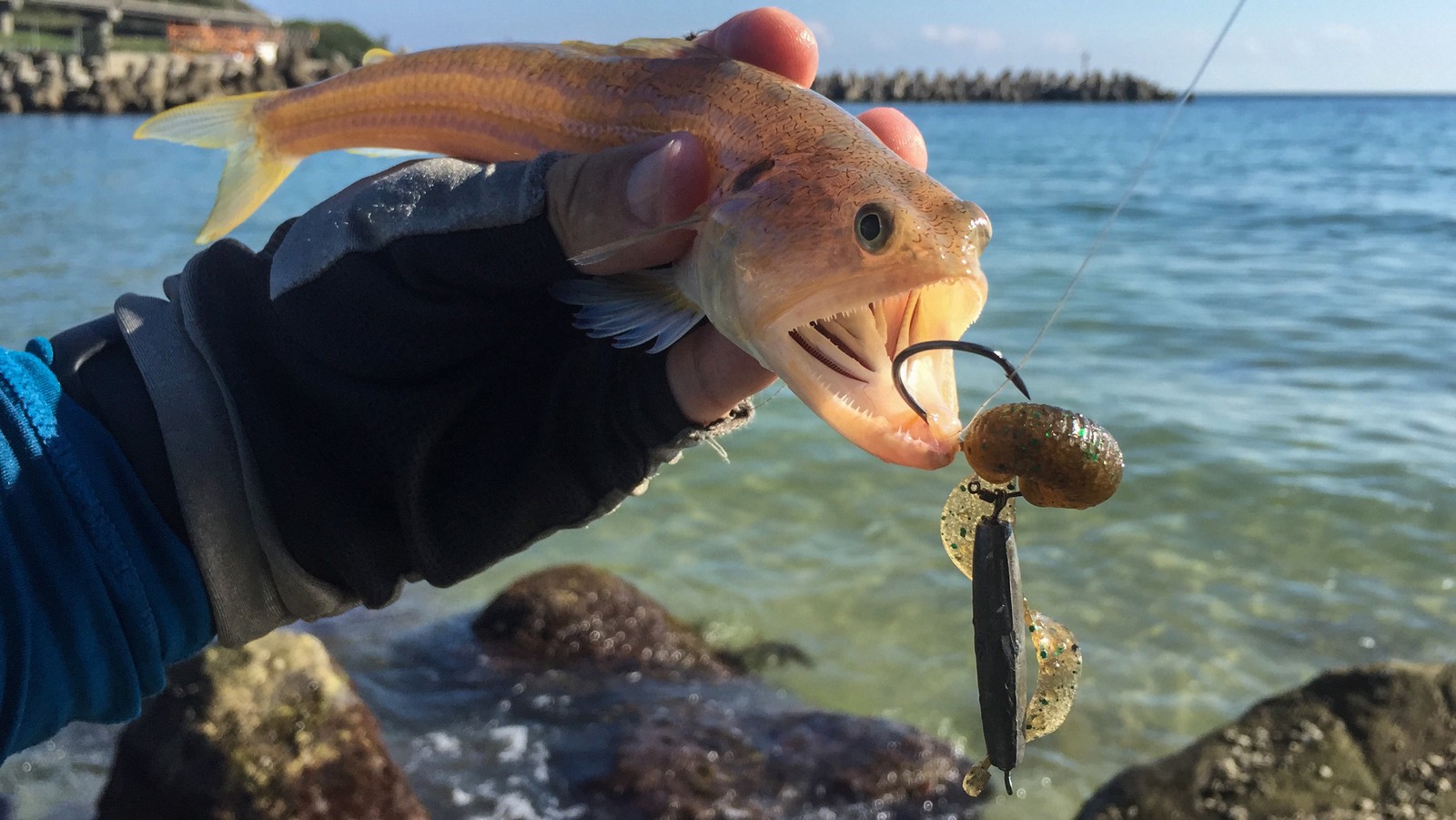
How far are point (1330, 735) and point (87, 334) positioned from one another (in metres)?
3.62

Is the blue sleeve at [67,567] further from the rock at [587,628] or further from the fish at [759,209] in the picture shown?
the rock at [587,628]

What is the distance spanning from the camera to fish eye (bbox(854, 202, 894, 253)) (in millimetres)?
1617

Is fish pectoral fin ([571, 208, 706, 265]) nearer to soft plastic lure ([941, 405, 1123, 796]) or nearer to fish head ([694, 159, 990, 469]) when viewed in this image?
fish head ([694, 159, 990, 469])

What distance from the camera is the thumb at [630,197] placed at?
1.80 meters

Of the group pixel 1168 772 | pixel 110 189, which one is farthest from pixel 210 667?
pixel 110 189

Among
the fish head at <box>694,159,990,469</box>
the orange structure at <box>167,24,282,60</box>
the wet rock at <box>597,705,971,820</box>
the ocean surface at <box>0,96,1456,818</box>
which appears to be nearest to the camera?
the fish head at <box>694,159,990,469</box>

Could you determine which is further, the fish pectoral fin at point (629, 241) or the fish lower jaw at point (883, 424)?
the fish pectoral fin at point (629, 241)

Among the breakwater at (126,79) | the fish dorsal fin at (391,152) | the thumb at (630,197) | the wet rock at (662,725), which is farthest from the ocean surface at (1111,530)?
the breakwater at (126,79)

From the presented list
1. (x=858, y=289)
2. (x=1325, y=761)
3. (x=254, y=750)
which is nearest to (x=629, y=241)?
(x=858, y=289)

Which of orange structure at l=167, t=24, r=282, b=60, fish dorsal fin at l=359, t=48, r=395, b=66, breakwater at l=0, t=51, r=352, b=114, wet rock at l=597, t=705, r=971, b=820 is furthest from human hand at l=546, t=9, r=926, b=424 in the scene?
orange structure at l=167, t=24, r=282, b=60

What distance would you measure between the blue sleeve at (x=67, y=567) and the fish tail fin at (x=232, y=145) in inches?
43.2

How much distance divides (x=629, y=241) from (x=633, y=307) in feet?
0.60

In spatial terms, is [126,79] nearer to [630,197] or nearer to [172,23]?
[172,23]

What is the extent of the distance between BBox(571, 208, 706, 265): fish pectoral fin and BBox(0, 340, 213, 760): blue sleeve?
2.68ft
